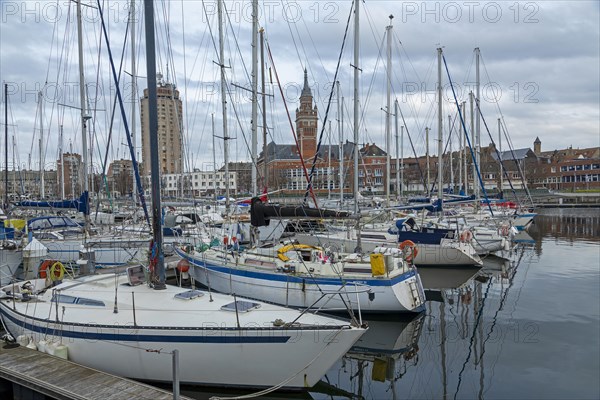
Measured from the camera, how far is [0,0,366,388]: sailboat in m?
8.91

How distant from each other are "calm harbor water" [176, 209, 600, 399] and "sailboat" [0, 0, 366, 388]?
82cm

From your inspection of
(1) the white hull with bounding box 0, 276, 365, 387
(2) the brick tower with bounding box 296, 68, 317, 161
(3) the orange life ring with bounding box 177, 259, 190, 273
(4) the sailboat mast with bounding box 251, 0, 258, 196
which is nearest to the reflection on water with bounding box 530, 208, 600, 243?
(4) the sailboat mast with bounding box 251, 0, 258, 196

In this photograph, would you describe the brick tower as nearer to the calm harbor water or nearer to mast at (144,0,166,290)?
the calm harbor water

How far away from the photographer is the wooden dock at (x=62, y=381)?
7848 mm

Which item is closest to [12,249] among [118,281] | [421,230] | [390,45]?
[118,281]

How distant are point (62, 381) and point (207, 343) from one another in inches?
103

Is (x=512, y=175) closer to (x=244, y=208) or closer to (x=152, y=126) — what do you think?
(x=244, y=208)

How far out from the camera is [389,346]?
13.0 metres

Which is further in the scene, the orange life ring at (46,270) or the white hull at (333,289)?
the white hull at (333,289)

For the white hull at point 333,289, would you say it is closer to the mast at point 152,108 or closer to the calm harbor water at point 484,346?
the calm harbor water at point 484,346

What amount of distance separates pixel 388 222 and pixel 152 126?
22116 millimetres

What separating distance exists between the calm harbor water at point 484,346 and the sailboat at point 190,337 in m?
0.82

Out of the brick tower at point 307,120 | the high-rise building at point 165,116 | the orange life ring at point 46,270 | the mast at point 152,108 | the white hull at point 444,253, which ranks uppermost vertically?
the brick tower at point 307,120

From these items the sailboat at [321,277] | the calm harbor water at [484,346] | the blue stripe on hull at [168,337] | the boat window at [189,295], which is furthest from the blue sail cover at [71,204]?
the calm harbor water at [484,346]
